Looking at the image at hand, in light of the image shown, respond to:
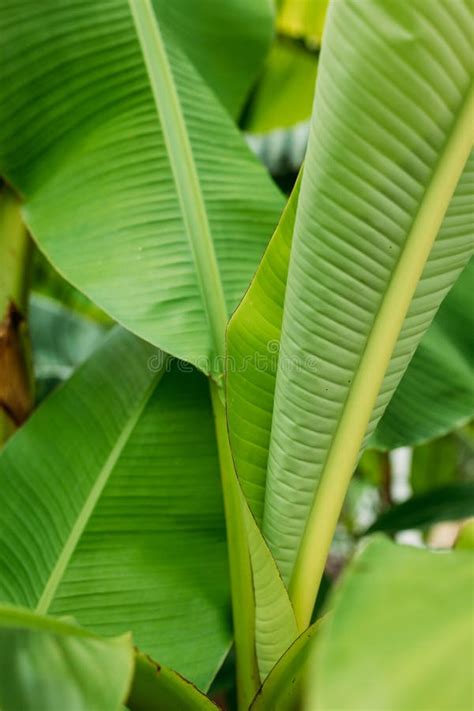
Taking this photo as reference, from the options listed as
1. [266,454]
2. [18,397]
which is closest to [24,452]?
[18,397]

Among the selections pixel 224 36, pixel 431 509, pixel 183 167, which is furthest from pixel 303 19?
pixel 431 509

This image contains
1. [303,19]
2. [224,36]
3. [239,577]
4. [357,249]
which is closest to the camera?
[357,249]

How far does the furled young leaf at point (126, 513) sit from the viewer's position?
0.51 meters

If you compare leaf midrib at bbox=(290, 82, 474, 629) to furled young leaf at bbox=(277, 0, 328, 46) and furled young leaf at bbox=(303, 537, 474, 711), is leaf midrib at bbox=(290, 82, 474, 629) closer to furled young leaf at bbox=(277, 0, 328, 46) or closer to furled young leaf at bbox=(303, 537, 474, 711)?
Answer: furled young leaf at bbox=(303, 537, 474, 711)

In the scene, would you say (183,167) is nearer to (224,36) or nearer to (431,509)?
(224,36)

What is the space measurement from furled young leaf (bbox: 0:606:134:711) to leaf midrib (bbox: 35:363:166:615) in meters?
0.22

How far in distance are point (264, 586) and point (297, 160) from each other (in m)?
0.65

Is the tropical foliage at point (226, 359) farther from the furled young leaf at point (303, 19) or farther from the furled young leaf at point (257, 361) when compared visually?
the furled young leaf at point (303, 19)

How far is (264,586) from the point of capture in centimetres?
40

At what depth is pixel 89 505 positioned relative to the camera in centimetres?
54

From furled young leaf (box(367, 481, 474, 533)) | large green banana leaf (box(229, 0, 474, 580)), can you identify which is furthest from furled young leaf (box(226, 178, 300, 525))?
furled young leaf (box(367, 481, 474, 533))

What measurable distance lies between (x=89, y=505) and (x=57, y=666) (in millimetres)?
284

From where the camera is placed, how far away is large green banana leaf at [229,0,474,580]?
0.94 feet

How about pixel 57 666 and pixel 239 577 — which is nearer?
pixel 57 666
